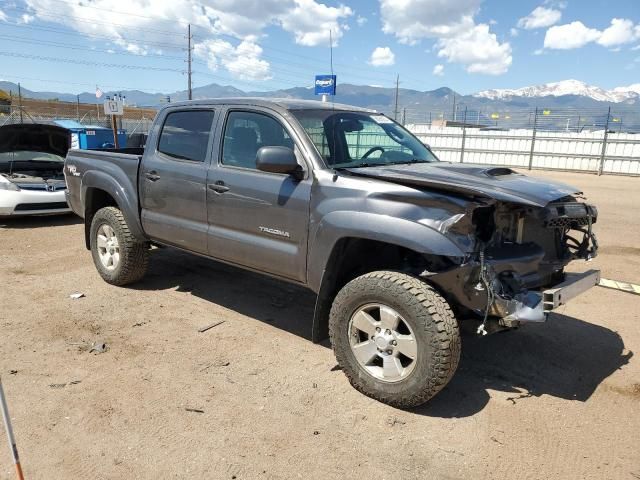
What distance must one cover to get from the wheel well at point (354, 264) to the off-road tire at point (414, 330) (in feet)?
0.70

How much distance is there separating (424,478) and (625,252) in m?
6.08

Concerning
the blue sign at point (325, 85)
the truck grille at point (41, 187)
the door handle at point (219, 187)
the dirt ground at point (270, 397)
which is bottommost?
the dirt ground at point (270, 397)

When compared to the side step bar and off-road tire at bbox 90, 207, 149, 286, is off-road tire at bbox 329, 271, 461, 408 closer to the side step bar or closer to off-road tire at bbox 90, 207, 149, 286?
the side step bar

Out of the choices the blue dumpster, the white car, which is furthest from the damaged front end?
the blue dumpster

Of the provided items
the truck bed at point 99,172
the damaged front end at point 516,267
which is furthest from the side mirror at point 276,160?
the truck bed at point 99,172

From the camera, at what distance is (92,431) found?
3.03m

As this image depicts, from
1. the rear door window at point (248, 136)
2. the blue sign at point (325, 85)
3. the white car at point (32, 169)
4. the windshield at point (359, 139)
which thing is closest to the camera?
the windshield at point (359, 139)

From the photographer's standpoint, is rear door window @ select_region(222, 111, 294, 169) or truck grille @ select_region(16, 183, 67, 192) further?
truck grille @ select_region(16, 183, 67, 192)

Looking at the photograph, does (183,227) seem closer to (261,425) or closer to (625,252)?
(261,425)

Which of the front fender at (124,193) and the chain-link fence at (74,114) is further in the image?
the chain-link fence at (74,114)

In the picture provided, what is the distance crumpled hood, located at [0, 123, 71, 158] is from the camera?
9.43 metres

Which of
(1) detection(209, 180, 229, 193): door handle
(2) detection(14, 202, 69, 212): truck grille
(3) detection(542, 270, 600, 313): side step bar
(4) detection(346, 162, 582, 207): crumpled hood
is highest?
(4) detection(346, 162, 582, 207): crumpled hood

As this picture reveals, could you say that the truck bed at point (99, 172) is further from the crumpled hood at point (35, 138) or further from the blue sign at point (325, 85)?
the blue sign at point (325, 85)

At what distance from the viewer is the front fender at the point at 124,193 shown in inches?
205
